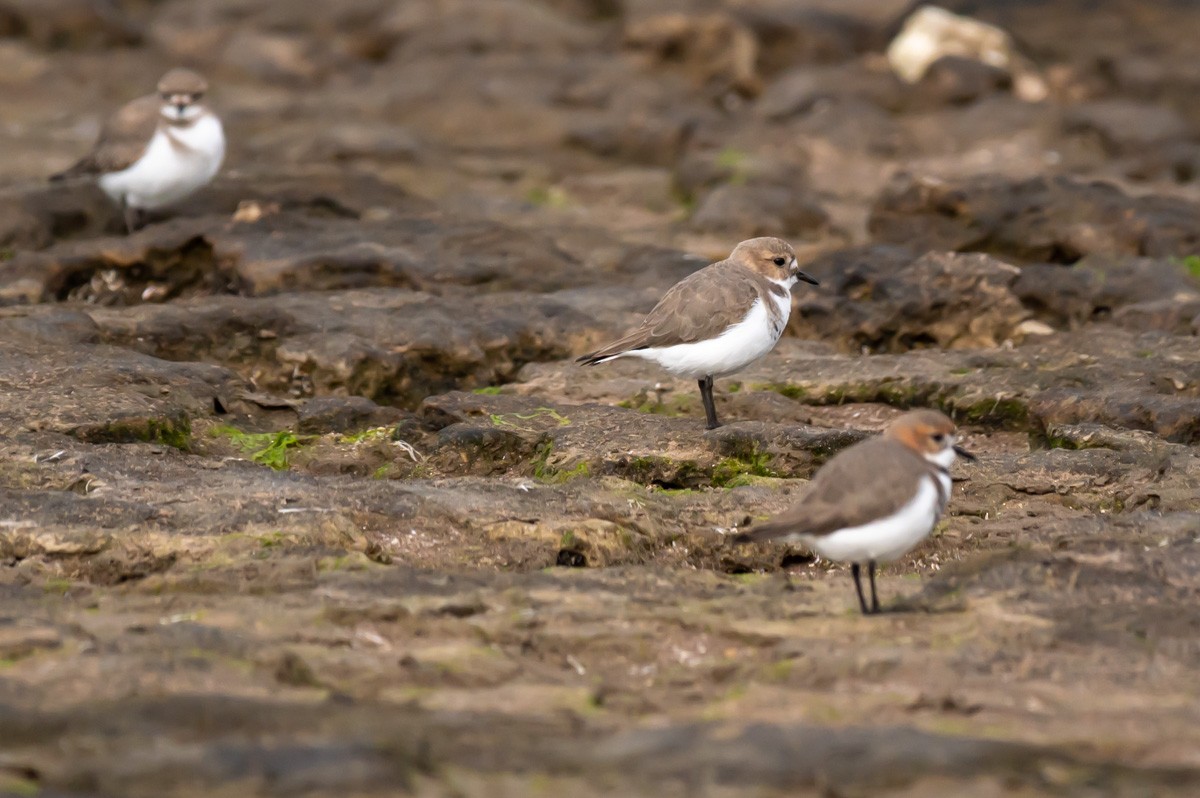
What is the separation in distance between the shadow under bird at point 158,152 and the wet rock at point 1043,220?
7.23 metres

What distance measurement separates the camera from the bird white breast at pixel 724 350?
1020 cm

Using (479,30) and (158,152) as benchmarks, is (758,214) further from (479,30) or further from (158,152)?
(479,30)

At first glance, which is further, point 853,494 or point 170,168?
point 170,168

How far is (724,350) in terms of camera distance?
1019 centimetres

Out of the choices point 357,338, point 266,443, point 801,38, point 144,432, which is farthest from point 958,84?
point 144,432

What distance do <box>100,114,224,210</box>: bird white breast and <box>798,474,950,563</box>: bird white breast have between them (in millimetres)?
10187

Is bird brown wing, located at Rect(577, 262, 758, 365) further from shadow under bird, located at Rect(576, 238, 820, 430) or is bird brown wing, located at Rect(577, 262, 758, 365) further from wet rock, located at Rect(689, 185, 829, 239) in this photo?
wet rock, located at Rect(689, 185, 829, 239)

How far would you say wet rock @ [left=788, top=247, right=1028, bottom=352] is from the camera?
1318 cm

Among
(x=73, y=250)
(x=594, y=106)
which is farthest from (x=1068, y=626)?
(x=594, y=106)

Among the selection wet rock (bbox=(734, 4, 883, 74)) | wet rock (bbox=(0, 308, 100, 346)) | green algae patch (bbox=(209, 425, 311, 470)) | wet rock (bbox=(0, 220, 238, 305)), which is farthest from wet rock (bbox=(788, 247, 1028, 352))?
wet rock (bbox=(734, 4, 883, 74))

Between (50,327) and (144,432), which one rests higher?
(50,327)

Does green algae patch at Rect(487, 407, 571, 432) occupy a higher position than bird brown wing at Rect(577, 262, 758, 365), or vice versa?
bird brown wing at Rect(577, 262, 758, 365)

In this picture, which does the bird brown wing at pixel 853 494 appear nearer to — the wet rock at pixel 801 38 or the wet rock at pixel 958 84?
the wet rock at pixel 958 84

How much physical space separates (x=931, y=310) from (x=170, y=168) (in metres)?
7.73
